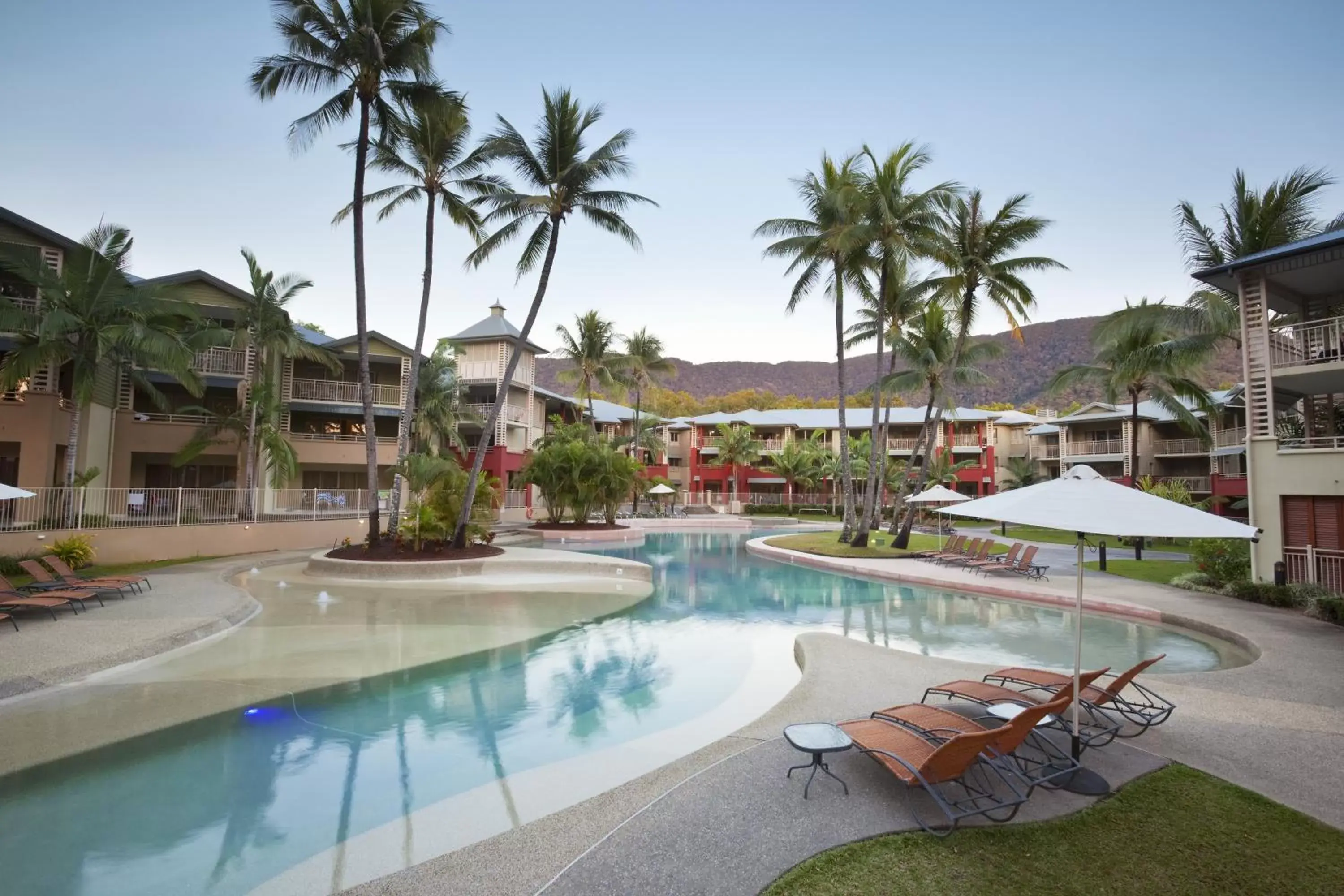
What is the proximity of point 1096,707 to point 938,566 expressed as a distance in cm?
1344

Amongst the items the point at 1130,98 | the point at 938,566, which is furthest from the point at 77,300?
the point at 1130,98

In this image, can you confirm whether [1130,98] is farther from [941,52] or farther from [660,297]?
[660,297]

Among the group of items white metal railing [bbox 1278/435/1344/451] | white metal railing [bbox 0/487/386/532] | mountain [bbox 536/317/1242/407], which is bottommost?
white metal railing [bbox 0/487/386/532]

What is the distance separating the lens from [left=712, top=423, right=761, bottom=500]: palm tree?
161 ft

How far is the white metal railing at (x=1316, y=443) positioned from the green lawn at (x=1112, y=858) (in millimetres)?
12419

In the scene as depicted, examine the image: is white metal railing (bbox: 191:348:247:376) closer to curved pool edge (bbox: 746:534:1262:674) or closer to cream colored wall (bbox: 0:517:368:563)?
cream colored wall (bbox: 0:517:368:563)

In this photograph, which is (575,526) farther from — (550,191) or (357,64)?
(357,64)

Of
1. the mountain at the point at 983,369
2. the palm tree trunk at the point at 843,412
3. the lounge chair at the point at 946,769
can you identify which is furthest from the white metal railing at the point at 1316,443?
the mountain at the point at 983,369

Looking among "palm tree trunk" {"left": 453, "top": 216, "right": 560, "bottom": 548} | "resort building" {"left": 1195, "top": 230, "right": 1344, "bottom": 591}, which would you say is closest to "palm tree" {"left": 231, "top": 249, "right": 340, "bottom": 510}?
"palm tree trunk" {"left": 453, "top": 216, "right": 560, "bottom": 548}

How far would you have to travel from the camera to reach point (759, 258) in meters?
24.5

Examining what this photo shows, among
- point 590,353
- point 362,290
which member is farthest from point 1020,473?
point 362,290

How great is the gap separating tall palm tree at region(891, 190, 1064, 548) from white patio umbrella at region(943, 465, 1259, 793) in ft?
57.1

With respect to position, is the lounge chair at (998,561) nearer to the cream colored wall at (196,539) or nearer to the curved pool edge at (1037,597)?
the curved pool edge at (1037,597)

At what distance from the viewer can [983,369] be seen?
121m
